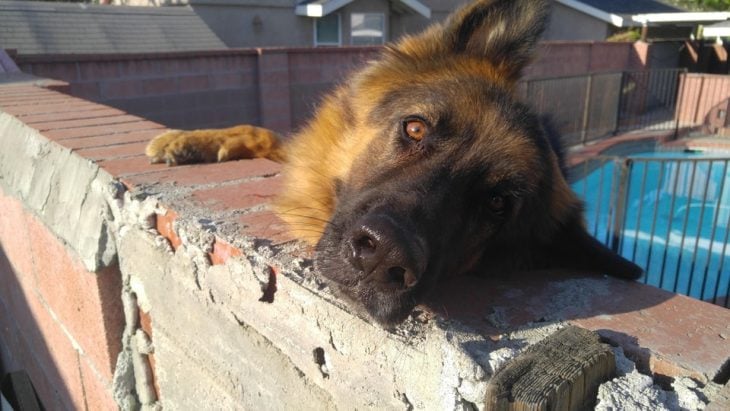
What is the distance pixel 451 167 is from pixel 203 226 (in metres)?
0.80

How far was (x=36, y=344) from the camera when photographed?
11.0 ft

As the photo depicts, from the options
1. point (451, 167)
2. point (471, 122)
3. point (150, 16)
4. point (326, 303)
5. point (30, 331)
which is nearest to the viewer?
point (326, 303)

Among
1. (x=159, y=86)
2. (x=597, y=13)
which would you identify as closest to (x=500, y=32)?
(x=159, y=86)

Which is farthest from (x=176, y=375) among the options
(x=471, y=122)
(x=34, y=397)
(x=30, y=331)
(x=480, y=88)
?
(x=34, y=397)

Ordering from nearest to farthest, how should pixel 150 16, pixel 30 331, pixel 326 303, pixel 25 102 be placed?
1. pixel 326 303
2. pixel 30 331
3. pixel 25 102
4. pixel 150 16

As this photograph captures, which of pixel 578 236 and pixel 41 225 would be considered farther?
pixel 41 225

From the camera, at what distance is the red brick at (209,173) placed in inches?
87.1

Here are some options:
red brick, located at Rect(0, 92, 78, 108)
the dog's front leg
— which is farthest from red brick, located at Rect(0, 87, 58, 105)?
the dog's front leg

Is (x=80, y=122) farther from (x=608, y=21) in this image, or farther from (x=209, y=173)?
(x=608, y=21)

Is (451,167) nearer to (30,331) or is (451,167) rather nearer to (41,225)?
(41,225)

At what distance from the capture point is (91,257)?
222cm

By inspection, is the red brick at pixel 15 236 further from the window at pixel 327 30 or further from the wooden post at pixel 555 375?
the window at pixel 327 30

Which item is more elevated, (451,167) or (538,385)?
(451,167)

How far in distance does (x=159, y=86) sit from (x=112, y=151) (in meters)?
7.11
